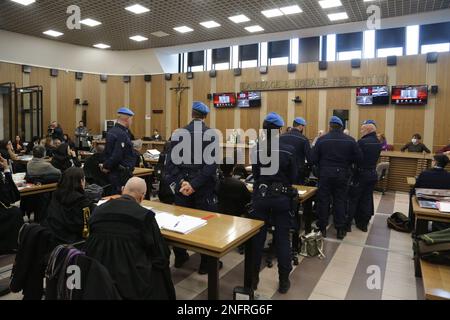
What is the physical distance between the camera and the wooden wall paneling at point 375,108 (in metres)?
9.06

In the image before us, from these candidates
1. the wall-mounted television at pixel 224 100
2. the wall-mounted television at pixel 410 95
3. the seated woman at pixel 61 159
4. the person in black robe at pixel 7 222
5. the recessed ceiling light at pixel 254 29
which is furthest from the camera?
the wall-mounted television at pixel 224 100

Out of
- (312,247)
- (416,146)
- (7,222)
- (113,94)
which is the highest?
(113,94)

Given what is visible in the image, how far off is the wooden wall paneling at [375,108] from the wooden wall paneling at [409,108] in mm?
340

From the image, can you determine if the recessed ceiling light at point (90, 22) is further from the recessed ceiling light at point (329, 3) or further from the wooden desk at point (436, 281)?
the wooden desk at point (436, 281)

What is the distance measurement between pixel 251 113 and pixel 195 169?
8.13 meters

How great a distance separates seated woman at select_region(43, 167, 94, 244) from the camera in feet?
8.71

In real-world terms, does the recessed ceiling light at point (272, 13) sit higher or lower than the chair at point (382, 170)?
higher

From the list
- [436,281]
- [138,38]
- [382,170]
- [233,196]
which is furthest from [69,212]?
[138,38]

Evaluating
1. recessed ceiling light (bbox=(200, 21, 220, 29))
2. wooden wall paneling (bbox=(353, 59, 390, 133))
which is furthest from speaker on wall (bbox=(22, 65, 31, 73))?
wooden wall paneling (bbox=(353, 59, 390, 133))

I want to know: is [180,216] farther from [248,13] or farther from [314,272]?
[248,13]

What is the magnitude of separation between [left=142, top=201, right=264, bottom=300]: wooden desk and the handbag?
1.42 meters

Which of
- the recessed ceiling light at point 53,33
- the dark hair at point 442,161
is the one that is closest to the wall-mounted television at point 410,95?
the dark hair at point 442,161

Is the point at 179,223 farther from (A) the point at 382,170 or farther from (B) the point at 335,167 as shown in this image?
(A) the point at 382,170

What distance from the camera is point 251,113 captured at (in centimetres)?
1106
